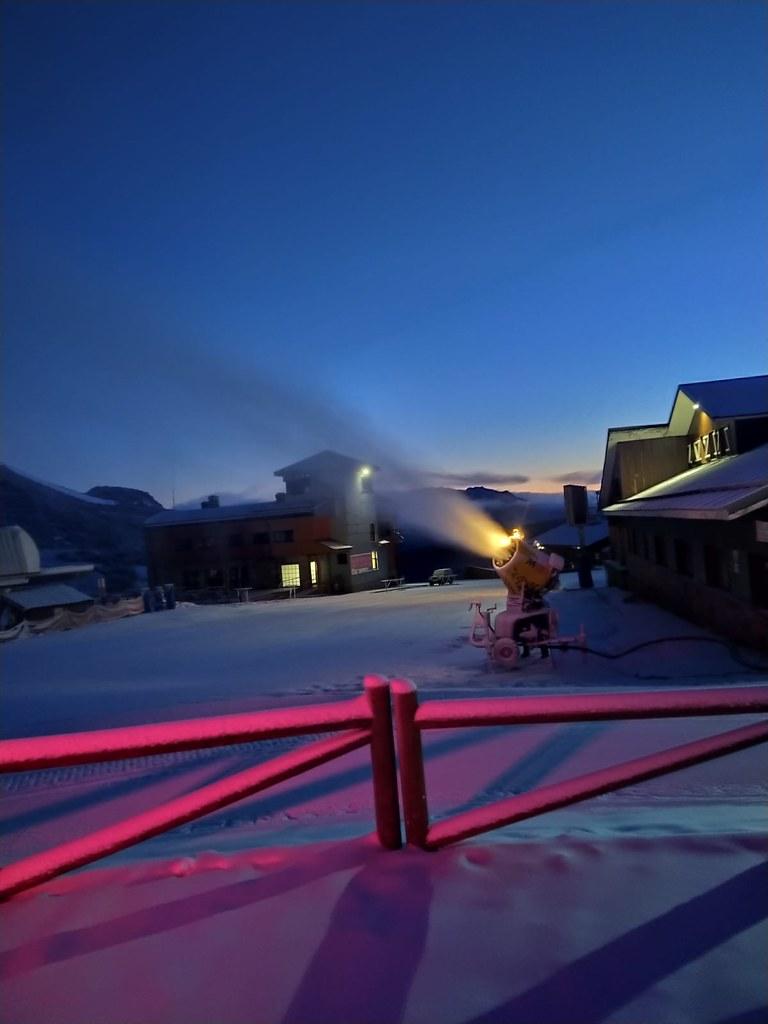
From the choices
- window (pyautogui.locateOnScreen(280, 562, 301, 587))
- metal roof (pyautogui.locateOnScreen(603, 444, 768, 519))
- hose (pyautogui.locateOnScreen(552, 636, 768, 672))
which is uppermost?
metal roof (pyautogui.locateOnScreen(603, 444, 768, 519))

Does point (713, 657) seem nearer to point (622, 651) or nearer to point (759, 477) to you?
point (622, 651)

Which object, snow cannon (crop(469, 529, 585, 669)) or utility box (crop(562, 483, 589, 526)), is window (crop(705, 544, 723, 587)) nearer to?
snow cannon (crop(469, 529, 585, 669))

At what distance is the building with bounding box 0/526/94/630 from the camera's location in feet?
90.2

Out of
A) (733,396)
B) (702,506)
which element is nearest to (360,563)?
(733,396)

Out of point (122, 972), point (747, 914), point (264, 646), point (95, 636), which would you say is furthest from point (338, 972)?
point (95, 636)

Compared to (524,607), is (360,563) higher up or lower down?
higher up

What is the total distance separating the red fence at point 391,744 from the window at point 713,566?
999 cm

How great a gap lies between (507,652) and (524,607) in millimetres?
1004

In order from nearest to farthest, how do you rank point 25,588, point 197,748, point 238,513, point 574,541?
point 197,748 < point 25,588 < point 238,513 < point 574,541

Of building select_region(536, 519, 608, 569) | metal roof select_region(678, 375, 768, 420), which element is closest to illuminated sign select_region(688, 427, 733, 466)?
metal roof select_region(678, 375, 768, 420)

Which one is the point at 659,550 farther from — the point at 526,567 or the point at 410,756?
the point at 410,756

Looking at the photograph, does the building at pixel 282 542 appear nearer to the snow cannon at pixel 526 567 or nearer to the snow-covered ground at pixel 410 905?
the snow cannon at pixel 526 567

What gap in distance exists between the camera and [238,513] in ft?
122

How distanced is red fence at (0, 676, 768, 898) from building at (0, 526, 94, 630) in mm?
29603
